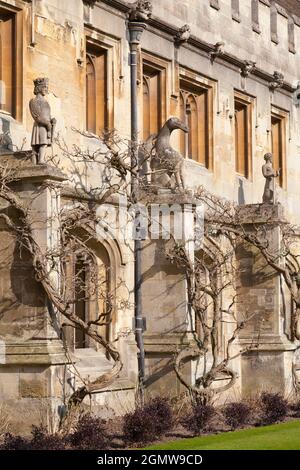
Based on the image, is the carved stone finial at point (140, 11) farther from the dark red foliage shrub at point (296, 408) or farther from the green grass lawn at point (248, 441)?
the green grass lawn at point (248, 441)

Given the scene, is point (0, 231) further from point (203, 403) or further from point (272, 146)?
point (272, 146)

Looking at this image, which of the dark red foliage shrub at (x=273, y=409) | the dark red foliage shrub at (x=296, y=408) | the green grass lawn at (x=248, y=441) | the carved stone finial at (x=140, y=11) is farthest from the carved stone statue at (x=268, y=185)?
the green grass lawn at (x=248, y=441)

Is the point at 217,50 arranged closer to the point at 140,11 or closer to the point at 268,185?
the point at 268,185

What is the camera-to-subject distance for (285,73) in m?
25.1

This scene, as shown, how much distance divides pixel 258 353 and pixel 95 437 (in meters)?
8.21

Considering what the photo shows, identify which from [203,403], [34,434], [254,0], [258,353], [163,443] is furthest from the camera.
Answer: [254,0]

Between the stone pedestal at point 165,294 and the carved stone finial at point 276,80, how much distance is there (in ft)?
21.5

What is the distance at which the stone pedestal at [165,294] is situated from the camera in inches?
719

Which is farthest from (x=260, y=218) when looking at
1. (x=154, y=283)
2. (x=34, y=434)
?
(x=34, y=434)

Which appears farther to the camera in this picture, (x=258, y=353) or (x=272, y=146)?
(x=272, y=146)

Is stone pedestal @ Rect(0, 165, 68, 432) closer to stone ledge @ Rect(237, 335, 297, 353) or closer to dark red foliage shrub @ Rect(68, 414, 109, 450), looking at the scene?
dark red foliage shrub @ Rect(68, 414, 109, 450)

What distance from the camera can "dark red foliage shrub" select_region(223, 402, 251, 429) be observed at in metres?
16.6

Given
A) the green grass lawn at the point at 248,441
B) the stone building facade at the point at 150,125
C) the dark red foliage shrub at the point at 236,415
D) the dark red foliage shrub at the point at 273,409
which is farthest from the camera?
the dark red foliage shrub at the point at 273,409

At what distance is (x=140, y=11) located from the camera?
62.4 feet
